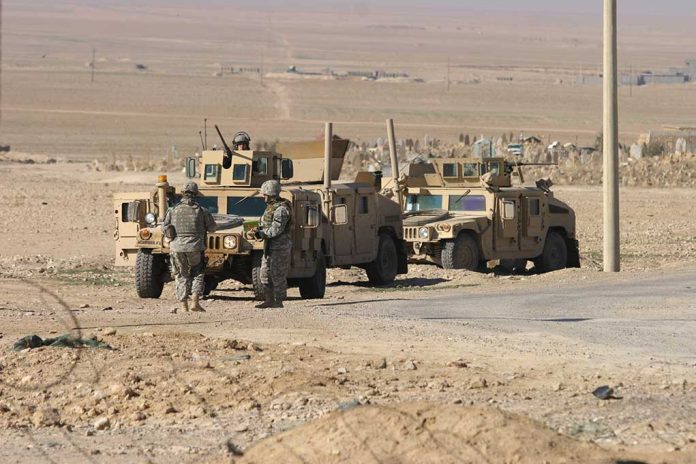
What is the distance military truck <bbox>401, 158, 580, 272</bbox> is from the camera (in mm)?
22766

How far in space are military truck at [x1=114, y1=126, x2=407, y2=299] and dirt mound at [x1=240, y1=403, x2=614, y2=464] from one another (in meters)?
8.78

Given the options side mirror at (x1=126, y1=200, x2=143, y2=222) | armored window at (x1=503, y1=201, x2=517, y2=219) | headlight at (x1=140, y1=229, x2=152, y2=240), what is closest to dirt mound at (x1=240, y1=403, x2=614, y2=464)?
headlight at (x1=140, y1=229, x2=152, y2=240)

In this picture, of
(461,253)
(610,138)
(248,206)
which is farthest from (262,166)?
(610,138)

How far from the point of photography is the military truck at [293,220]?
17891 mm

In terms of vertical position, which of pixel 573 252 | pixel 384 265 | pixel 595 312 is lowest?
pixel 595 312

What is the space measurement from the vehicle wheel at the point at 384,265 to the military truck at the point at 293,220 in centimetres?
1

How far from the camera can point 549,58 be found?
17338 centimetres

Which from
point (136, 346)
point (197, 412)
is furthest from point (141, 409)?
point (136, 346)

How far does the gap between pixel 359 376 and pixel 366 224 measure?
1023 centimetres

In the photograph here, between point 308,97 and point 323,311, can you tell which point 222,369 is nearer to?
point 323,311

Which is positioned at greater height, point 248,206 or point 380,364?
point 248,206

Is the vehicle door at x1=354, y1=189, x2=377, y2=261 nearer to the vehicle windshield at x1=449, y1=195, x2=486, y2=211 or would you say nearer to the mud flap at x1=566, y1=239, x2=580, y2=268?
the vehicle windshield at x1=449, y1=195, x2=486, y2=211

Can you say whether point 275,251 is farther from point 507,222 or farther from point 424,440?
point 424,440

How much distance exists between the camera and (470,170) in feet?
79.7
